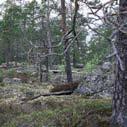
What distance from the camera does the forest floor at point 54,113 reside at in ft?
26.2

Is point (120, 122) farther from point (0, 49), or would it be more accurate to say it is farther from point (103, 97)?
point (0, 49)

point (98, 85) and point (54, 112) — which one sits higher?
point (98, 85)

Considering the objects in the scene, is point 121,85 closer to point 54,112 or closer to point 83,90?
point 54,112

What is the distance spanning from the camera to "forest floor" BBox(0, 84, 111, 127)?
7.99 m

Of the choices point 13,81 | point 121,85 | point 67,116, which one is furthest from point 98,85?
point 13,81

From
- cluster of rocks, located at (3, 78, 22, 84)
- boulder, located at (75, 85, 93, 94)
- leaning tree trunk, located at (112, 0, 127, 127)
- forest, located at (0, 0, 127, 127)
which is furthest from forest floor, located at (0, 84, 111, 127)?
cluster of rocks, located at (3, 78, 22, 84)

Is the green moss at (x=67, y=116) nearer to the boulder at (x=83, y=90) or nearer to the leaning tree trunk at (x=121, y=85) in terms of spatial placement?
the leaning tree trunk at (x=121, y=85)

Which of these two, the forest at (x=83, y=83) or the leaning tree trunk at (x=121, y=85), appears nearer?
the forest at (x=83, y=83)

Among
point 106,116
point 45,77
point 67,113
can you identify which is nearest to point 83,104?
point 67,113

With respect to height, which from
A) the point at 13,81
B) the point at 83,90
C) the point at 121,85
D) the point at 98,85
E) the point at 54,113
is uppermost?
the point at 121,85

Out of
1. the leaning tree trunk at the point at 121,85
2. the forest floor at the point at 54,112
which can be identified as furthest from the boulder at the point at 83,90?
the leaning tree trunk at the point at 121,85

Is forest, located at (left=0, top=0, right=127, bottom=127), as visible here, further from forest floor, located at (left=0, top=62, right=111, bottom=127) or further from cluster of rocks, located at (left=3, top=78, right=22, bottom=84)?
cluster of rocks, located at (left=3, top=78, right=22, bottom=84)

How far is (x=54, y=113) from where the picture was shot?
8.99 metres

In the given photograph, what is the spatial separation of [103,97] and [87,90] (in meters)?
1.09
